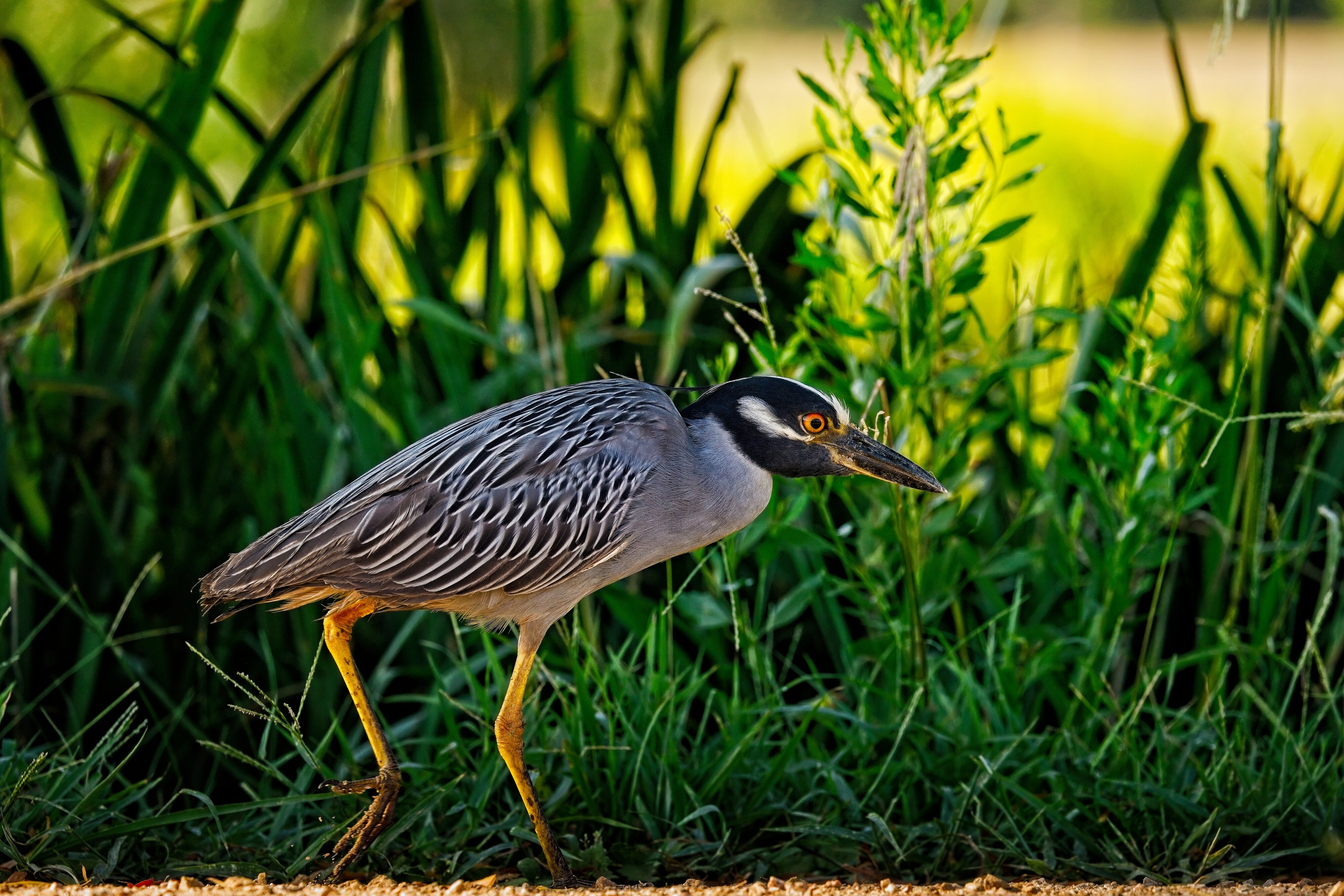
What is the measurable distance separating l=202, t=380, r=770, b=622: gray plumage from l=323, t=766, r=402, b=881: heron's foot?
390 millimetres

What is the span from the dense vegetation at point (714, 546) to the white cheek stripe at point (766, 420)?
339mm

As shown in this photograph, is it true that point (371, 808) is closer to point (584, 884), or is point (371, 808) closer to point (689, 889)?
point (584, 884)

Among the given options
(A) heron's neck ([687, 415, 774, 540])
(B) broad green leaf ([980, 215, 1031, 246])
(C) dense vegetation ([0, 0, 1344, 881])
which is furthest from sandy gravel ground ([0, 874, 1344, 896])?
(B) broad green leaf ([980, 215, 1031, 246])

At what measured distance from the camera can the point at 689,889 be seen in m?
2.67

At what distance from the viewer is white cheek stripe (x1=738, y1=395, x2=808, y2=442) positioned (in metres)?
3.04

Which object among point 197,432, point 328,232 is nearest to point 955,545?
point 328,232

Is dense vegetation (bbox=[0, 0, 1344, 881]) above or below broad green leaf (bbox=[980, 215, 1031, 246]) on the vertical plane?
below

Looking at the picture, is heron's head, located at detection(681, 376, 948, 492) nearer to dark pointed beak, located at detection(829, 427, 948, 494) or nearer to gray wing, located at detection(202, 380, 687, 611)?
dark pointed beak, located at detection(829, 427, 948, 494)

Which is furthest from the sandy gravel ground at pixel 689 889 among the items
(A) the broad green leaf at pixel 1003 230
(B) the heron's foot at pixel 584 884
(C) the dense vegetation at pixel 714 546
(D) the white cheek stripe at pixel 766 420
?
(A) the broad green leaf at pixel 1003 230

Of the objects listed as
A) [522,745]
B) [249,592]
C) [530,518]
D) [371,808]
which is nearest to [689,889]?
[522,745]

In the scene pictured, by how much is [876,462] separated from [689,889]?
3.33 ft

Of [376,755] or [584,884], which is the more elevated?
[376,755]

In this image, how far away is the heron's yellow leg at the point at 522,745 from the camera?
9.52ft

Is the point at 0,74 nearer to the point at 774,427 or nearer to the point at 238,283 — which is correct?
the point at 238,283
